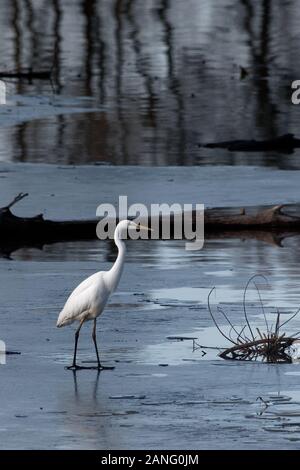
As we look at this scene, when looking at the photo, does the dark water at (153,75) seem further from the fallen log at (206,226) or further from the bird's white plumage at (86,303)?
the bird's white plumage at (86,303)

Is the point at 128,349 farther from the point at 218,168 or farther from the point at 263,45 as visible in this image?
the point at 263,45

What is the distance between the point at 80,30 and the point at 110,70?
445 inches

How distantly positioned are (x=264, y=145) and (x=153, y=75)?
13.0 metres

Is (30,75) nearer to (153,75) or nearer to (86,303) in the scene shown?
(153,75)

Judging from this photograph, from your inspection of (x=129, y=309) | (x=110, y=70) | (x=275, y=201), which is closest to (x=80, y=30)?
(x=110, y=70)

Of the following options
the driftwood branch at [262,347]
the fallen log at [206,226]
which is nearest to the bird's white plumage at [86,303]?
the driftwood branch at [262,347]

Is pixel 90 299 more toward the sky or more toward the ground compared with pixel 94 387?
more toward the sky

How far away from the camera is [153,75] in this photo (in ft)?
136

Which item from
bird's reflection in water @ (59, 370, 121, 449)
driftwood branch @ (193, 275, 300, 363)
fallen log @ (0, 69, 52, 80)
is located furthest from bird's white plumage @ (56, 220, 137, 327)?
fallen log @ (0, 69, 52, 80)

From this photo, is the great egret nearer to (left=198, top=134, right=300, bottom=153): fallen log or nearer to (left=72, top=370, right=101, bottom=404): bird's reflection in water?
(left=72, top=370, right=101, bottom=404): bird's reflection in water

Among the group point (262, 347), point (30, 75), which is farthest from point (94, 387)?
point (30, 75)

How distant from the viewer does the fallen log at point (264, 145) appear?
1121 inches

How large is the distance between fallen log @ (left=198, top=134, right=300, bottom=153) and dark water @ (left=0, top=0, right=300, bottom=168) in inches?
6.6

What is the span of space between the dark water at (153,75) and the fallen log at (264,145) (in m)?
0.17
